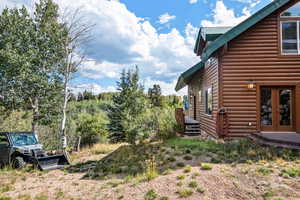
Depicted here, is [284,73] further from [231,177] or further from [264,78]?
[231,177]

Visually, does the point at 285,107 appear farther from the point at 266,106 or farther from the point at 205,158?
the point at 205,158

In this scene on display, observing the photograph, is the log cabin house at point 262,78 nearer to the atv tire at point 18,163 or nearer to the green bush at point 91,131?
the atv tire at point 18,163

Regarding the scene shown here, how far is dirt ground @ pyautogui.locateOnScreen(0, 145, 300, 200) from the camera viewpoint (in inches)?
150

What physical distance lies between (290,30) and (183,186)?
8239mm

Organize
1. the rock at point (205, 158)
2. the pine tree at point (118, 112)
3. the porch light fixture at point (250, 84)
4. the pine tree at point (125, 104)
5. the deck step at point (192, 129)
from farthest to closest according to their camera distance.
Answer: the pine tree at point (118, 112) < the pine tree at point (125, 104) < the deck step at point (192, 129) < the porch light fixture at point (250, 84) < the rock at point (205, 158)

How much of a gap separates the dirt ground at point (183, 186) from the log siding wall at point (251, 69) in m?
3.32

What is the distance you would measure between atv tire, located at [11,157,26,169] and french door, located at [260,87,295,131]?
9.37 m

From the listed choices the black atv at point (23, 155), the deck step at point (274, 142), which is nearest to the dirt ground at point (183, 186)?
the deck step at point (274, 142)

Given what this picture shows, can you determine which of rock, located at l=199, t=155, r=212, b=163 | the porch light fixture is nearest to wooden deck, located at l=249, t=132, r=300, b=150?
the porch light fixture

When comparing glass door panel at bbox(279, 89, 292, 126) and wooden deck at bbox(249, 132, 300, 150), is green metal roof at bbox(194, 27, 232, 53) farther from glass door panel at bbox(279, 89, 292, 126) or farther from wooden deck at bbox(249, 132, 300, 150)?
wooden deck at bbox(249, 132, 300, 150)

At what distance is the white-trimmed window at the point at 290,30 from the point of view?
8.40m

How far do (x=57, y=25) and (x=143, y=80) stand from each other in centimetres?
1300

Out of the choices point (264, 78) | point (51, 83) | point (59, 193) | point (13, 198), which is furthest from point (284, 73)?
point (51, 83)

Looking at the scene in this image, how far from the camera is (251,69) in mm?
8555
